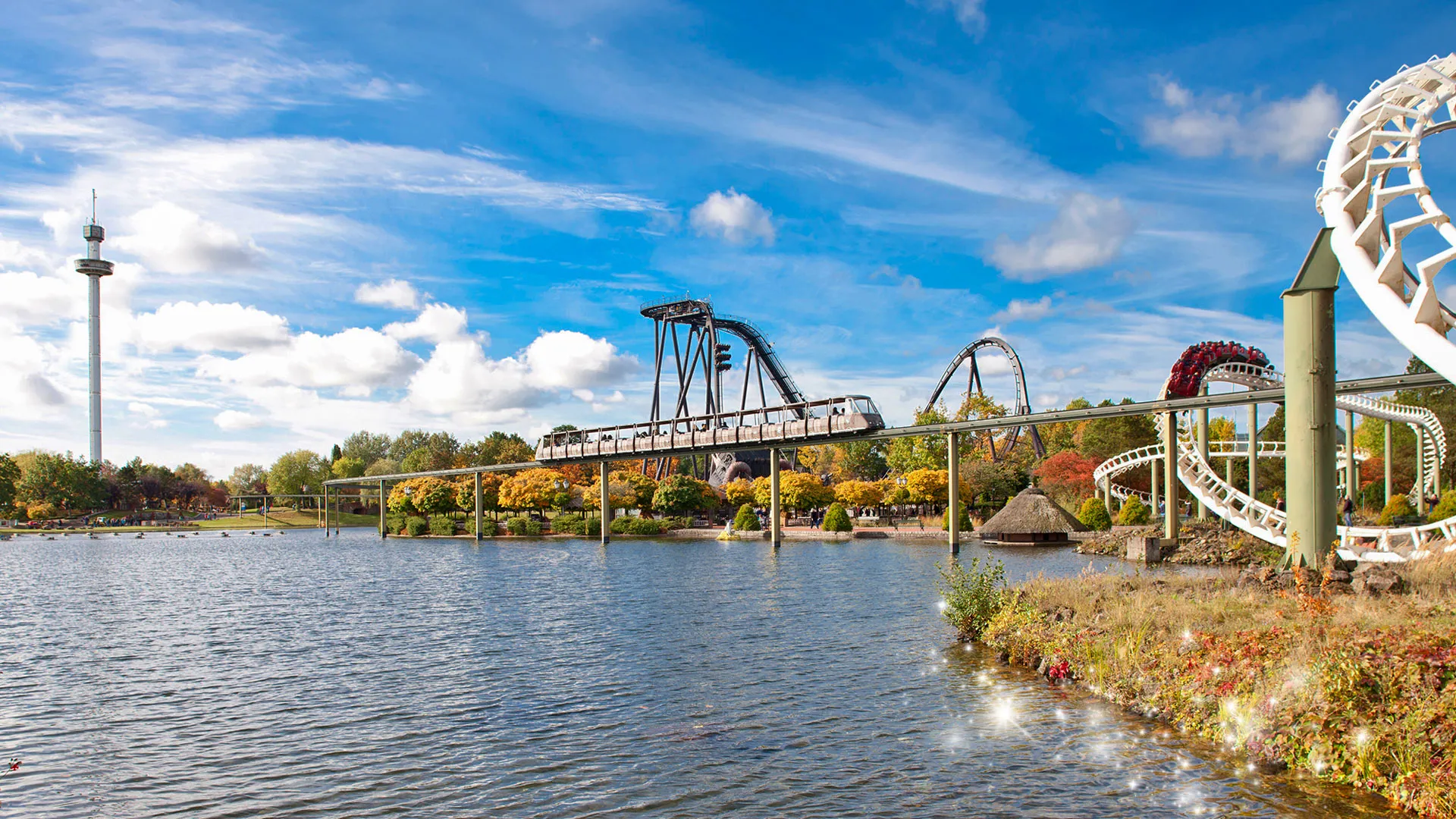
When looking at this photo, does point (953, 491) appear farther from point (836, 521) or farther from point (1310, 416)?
point (1310, 416)

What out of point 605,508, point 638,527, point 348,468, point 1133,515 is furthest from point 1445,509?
point 348,468

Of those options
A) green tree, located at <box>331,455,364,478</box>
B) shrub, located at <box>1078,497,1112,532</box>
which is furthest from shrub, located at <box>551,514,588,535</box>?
green tree, located at <box>331,455,364,478</box>

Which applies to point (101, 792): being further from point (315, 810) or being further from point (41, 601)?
point (41, 601)

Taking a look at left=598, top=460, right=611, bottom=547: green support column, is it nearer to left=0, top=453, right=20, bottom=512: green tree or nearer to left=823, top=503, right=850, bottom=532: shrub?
left=823, top=503, right=850, bottom=532: shrub

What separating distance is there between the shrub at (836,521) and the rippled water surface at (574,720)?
3627 cm

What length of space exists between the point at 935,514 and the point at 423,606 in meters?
57.3

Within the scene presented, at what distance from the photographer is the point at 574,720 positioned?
15.1 meters

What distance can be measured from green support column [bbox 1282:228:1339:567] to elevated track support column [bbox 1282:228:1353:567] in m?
0.02

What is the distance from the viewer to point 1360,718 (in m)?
11.0

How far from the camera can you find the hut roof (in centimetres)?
5494

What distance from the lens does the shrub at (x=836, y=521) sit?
6800cm

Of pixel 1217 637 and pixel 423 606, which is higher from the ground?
pixel 1217 637

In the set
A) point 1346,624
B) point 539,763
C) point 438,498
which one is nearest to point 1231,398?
point 1346,624

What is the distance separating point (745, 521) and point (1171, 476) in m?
37.2
